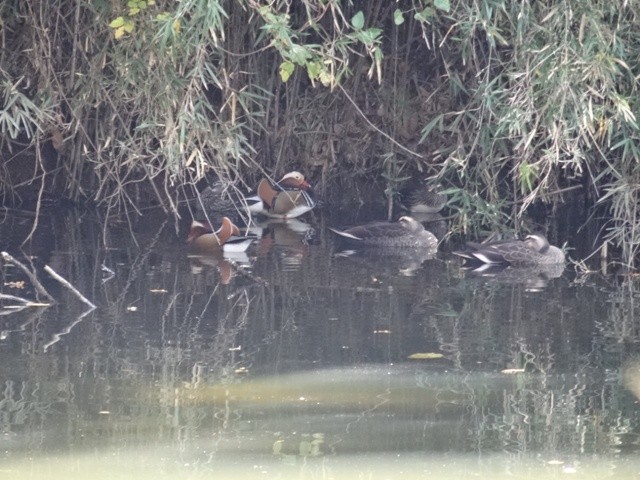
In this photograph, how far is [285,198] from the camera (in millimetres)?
11438

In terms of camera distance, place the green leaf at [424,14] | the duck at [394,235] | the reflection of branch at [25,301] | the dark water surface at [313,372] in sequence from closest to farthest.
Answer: the dark water surface at [313,372]
the reflection of branch at [25,301]
the green leaf at [424,14]
the duck at [394,235]

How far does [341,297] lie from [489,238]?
7.08 feet

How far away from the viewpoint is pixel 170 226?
35.5 feet

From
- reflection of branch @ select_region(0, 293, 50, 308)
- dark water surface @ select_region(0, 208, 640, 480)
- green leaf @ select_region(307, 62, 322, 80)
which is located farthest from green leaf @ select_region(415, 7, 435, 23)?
reflection of branch @ select_region(0, 293, 50, 308)

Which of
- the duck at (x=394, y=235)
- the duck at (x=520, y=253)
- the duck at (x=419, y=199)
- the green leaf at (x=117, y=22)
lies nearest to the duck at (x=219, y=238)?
the duck at (x=394, y=235)

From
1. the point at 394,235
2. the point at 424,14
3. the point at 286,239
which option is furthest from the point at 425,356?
the point at 286,239

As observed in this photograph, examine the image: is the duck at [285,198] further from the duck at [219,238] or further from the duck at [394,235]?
the duck at [219,238]

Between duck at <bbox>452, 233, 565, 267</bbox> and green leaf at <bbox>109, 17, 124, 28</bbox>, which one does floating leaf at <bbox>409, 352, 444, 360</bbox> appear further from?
green leaf at <bbox>109, 17, 124, 28</bbox>

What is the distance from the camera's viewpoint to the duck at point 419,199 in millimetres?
11570

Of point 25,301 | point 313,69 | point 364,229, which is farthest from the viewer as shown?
point 364,229

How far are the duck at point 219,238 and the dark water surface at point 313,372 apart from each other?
0.94 ft

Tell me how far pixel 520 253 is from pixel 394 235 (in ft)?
4.13

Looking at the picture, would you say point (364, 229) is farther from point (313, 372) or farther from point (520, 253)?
point (313, 372)

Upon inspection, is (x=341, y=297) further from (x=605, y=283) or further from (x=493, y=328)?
(x=605, y=283)
